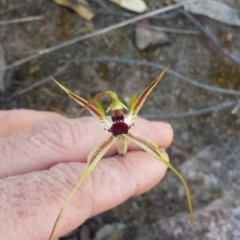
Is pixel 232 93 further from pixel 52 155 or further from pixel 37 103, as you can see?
pixel 52 155

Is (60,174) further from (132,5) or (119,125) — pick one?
(132,5)

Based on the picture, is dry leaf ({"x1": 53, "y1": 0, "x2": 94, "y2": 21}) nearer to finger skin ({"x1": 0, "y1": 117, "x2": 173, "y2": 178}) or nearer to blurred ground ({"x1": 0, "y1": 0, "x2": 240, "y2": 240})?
blurred ground ({"x1": 0, "y1": 0, "x2": 240, "y2": 240})

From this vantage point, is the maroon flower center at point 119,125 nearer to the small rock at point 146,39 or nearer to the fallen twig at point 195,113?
the fallen twig at point 195,113

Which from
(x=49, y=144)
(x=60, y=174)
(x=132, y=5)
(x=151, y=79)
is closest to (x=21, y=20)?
(x=132, y=5)

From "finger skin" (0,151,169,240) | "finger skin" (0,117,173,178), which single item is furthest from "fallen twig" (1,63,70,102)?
"finger skin" (0,151,169,240)

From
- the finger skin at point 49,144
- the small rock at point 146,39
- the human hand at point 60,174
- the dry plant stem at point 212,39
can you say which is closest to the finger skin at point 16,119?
the human hand at point 60,174

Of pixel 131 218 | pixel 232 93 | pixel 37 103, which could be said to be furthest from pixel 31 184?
pixel 232 93
